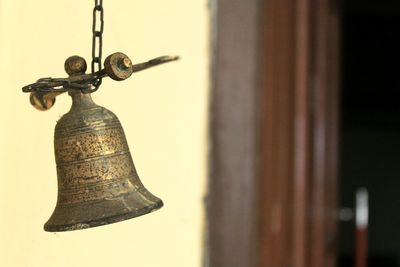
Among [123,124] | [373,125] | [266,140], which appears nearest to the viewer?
[123,124]

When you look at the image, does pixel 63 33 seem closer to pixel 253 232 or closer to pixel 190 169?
pixel 190 169

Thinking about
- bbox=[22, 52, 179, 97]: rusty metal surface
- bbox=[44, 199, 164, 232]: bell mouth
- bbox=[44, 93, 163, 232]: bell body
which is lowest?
bbox=[44, 199, 164, 232]: bell mouth

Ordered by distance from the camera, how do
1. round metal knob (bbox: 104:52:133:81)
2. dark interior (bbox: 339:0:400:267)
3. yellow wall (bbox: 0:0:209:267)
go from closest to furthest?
round metal knob (bbox: 104:52:133:81) < yellow wall (bbox: 0:0:209:267) < dark interior (bbox: 339:0:400:267)

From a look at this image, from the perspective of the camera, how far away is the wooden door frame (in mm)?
1174

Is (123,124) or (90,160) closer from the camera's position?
(90,160)

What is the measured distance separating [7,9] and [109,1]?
6.7 inches

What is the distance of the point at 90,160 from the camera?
31.5 inches

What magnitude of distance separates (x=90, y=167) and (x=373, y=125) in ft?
13.3

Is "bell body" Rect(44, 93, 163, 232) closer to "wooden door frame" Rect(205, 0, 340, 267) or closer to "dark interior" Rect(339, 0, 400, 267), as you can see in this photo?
"wooden door frame" Rect(205, 0, 340, 267)

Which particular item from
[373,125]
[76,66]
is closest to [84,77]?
[76,66]

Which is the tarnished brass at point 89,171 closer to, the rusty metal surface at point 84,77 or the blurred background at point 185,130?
the rusty metal surface at point 84,77

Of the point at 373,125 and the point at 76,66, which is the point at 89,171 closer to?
the point at 76,66

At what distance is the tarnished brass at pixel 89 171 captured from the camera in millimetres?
787

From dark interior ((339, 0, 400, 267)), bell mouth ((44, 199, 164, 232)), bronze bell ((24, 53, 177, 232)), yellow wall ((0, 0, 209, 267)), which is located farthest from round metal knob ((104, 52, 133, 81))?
dark interior ((339, 0, 400, 267))
